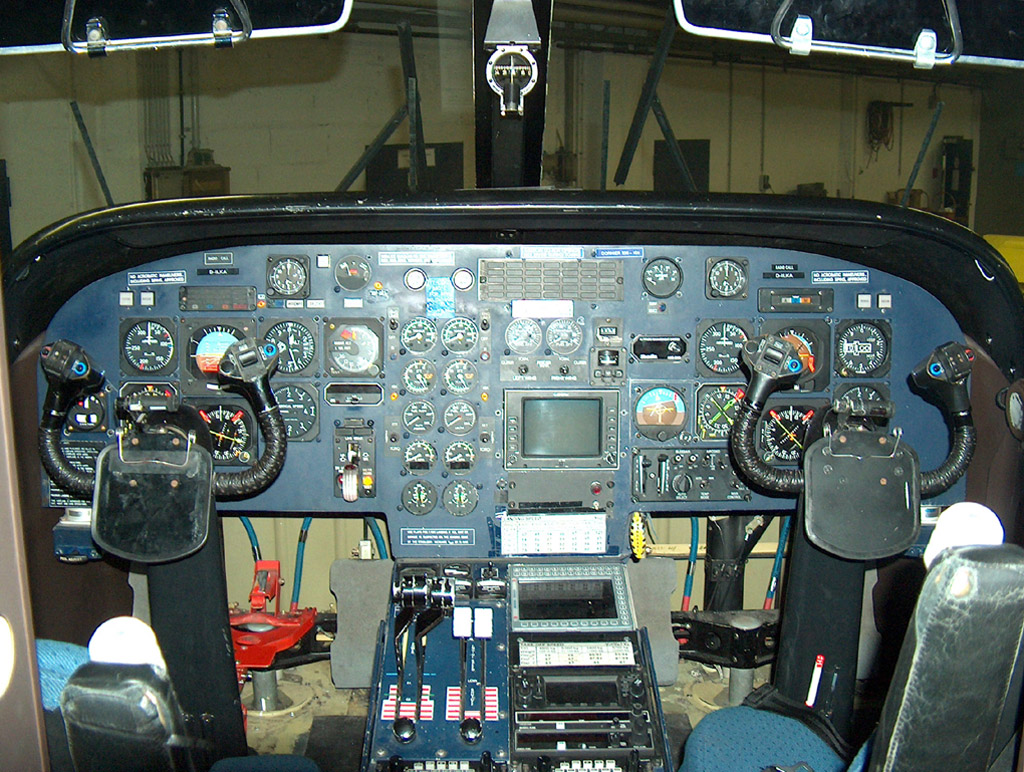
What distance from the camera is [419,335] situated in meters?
3.29

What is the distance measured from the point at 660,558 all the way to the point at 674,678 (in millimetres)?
479

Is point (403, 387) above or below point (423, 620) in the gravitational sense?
above

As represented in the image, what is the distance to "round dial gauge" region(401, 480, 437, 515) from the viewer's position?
3.35 meters

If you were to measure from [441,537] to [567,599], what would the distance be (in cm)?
57

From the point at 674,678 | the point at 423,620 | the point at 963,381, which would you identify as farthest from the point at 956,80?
the point at 423,620

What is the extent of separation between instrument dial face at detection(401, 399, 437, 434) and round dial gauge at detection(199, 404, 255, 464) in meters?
0.59

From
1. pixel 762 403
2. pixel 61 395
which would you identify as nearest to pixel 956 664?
pixel 762 403

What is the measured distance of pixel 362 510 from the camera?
3357mm

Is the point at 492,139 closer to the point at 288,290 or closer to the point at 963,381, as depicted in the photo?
the point at 288,290

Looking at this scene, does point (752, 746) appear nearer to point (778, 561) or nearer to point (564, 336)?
point (564, 336)

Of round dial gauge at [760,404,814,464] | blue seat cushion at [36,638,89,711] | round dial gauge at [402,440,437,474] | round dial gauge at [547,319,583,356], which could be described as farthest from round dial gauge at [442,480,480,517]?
blue seat cushion at [36,638,89,711]

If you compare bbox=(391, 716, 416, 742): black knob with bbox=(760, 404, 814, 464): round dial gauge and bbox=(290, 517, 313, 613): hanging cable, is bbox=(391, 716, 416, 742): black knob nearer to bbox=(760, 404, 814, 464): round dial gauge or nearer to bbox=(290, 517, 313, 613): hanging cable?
bbox=(290, 517, 313, 613): hanging cable

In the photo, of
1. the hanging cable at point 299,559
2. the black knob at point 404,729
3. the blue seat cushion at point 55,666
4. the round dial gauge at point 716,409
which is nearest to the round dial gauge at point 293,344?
the hanging cable at point 299,559

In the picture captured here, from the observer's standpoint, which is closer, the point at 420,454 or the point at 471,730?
the point at 471,730
